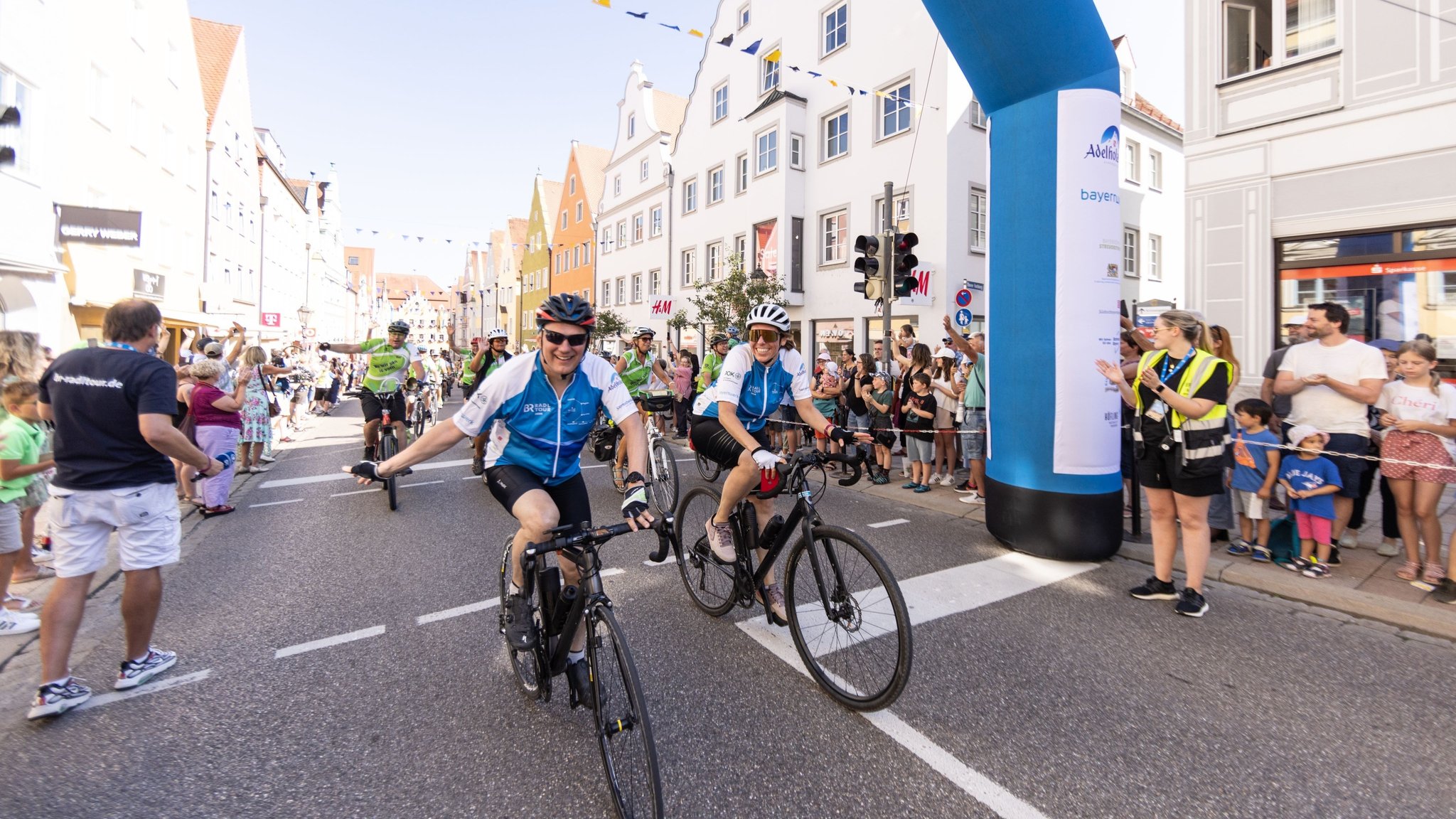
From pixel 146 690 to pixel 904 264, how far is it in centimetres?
885

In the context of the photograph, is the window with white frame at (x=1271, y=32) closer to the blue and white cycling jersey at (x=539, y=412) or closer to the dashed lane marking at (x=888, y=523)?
the dashed lane marking at (x=888, y=523)

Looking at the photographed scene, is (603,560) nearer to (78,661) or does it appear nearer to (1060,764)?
(78,661)

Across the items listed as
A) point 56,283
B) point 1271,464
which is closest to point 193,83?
point 56,283

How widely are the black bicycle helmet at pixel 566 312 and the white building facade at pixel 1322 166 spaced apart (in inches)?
423

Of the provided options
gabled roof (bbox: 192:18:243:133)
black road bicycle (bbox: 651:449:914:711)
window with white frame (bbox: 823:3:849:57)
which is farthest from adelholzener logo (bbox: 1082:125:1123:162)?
gabled roof (bbox: 192:18:243:133)

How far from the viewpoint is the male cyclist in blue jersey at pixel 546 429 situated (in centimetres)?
304

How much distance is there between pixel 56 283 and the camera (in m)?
15.7

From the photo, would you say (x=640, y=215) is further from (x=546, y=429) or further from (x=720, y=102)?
(x=546, y=429)

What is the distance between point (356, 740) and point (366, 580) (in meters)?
2.54

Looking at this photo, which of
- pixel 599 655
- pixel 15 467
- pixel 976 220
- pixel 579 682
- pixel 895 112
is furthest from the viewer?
pixel 895 112

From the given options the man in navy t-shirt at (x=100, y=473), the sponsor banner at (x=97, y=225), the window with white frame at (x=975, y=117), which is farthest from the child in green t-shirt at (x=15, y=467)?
the window with white frame at (x=975, y=117)

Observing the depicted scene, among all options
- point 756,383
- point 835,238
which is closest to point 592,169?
point 835,238

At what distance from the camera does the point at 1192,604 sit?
4.54 m

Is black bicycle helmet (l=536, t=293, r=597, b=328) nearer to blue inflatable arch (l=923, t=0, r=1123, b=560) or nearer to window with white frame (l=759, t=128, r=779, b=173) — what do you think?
blue inflatable arch (l=923, t=0, r=1123, b=560)
